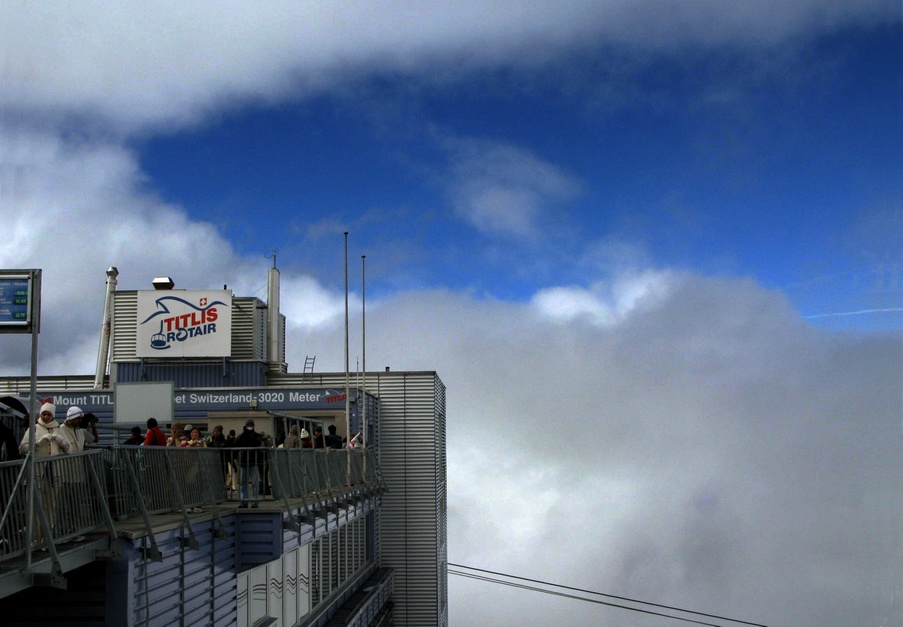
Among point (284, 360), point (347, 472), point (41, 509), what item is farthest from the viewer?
point (284, 360)

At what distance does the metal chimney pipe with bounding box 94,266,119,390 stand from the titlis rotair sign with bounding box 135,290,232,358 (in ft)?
17.2

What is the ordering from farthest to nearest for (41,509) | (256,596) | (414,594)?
(414,594) → (256,596) → (41,509)

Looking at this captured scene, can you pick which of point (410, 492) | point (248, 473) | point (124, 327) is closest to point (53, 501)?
point (248, 473)

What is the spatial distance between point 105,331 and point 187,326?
8.71 metres

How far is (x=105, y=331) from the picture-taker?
5525 centimetres

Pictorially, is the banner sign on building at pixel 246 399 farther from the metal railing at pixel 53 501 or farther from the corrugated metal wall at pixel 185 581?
the metal railing at pixel 53 501

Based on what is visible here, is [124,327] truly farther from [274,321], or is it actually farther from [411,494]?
[411,494]

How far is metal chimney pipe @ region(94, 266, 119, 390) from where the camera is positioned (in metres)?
53.3

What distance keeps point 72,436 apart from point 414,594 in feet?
117

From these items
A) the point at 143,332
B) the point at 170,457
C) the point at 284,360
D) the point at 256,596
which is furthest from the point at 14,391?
the point at 170,457

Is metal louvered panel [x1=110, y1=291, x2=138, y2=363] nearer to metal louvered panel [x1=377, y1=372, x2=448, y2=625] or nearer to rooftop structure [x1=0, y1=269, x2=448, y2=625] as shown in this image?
rooftop structure [x1=0, y1=269, x2=448, y2=625]

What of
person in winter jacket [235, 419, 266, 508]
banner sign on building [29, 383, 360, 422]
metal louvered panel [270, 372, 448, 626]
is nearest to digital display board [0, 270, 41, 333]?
person in winter jacket [235, 419, 266, 508]

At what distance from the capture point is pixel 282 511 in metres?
19.1

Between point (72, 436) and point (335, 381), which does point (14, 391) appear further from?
point (72, 436)
